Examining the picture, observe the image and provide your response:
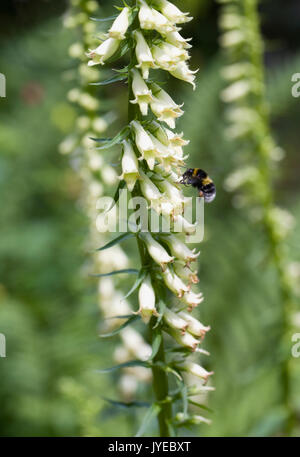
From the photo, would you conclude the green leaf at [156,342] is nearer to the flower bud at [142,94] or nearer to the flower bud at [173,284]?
the flower bud at [173,284]

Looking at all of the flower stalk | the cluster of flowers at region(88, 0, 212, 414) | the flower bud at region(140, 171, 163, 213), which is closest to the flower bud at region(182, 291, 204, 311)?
the cluster of flowers at region(88, 0, 212, 414)

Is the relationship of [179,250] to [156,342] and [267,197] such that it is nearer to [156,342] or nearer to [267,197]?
[156,342]

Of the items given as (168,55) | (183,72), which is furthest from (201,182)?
(168,55)

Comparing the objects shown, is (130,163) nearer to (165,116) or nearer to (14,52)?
(165,116)

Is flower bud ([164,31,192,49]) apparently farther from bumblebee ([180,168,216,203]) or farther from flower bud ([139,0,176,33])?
bumblebee ([180,168,216,203])

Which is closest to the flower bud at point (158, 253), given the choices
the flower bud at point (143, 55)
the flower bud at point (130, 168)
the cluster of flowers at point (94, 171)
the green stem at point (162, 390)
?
the flower bud at point (130, 168)

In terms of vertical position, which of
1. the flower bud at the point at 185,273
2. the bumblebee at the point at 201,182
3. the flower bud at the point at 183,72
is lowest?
the flower bud at the point at 185,273
